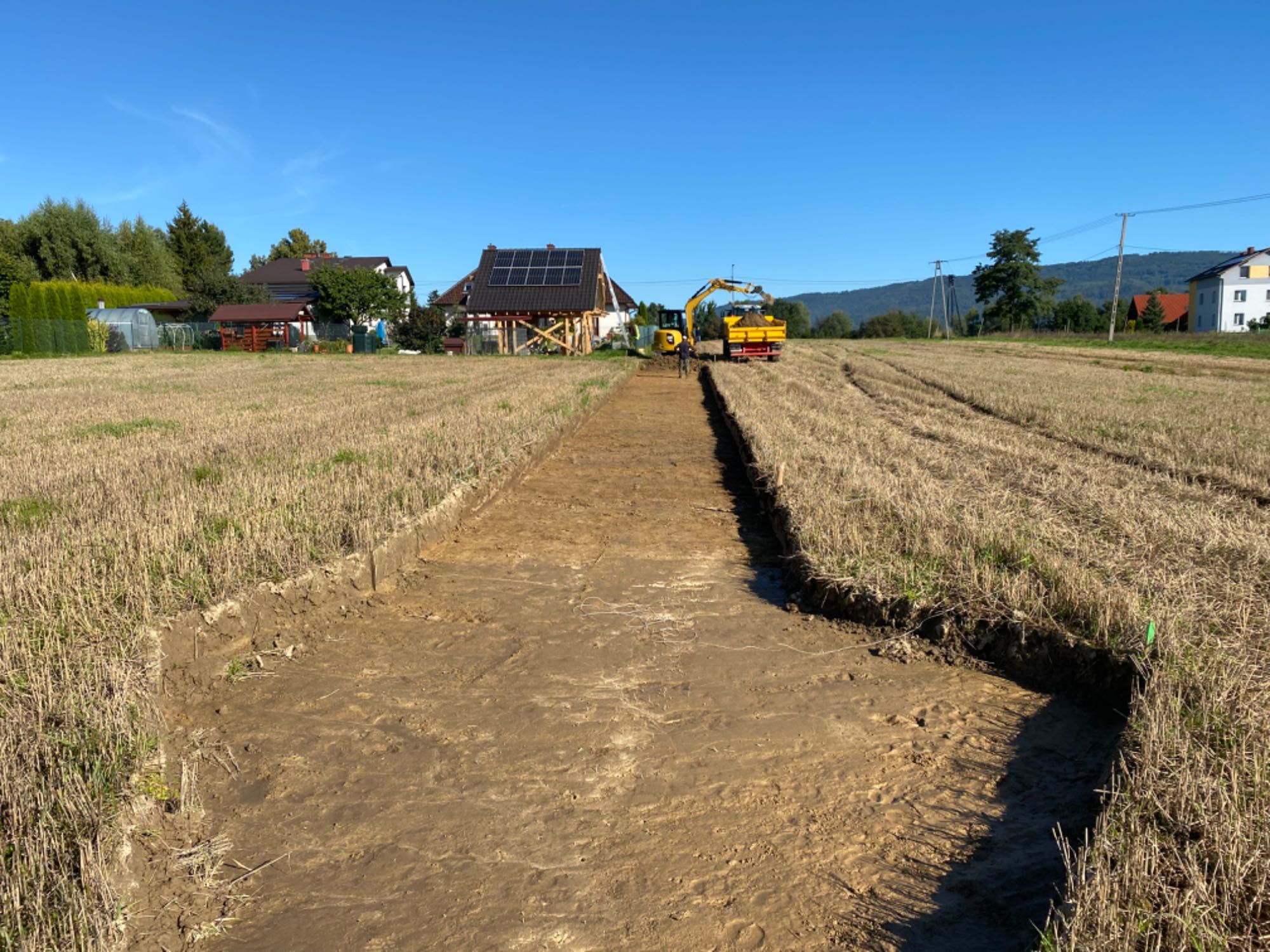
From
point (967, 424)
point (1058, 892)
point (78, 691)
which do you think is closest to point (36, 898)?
point (78, 691)

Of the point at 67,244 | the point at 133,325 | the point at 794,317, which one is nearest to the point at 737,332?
the point at 133,325

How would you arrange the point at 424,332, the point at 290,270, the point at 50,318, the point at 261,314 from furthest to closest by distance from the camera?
the point at 290,270 → the point at 261,314 → the point at 424,332 → the point at 50,318

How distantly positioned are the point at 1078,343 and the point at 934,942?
57.7m

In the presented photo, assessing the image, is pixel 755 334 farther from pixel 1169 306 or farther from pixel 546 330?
pixel 1169 306

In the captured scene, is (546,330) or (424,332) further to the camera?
(424,332)

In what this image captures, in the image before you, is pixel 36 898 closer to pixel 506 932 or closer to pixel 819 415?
pixel 506 932

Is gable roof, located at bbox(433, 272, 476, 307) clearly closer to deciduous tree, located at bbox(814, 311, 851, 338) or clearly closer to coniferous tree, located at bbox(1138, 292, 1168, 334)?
deciduous tree, located at bbox(814, 311, 851, 338)

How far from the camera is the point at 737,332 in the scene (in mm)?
34125

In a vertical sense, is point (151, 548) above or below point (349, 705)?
above

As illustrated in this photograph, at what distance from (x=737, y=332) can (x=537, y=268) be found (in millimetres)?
16050

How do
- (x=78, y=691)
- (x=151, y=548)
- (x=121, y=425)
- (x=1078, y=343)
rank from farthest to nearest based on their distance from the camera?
(x=1078, y=343) < (x=121, y=425) < (x=151, y=548) < (x=78, y=691)

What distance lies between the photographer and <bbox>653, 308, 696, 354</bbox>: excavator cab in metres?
38.4

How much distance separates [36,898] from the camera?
2.64m

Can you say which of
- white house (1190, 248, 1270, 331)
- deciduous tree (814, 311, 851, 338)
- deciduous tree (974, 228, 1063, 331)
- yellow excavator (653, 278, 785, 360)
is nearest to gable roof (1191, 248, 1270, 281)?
white house (1190, 248, 1270, 331)
